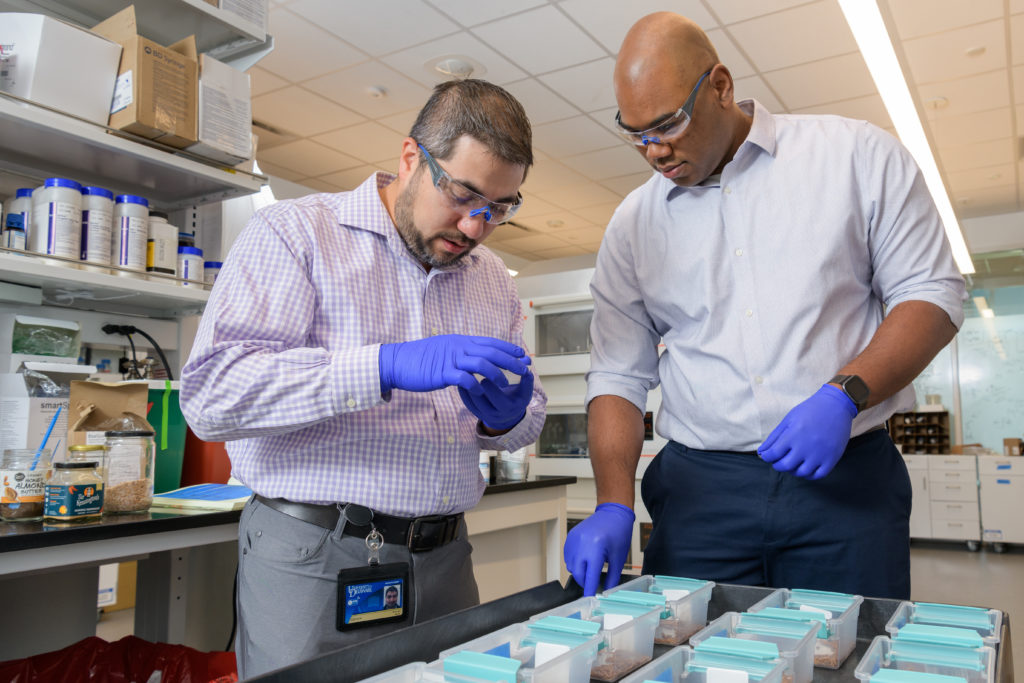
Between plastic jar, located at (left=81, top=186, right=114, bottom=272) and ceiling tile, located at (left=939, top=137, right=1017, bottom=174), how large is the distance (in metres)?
5.60

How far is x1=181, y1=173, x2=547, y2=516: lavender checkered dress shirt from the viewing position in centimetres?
102

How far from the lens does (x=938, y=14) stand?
3.83 m

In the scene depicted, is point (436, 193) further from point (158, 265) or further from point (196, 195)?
point (196, 195)

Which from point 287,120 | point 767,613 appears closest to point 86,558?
point 767,613

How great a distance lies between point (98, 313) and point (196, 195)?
471 mm

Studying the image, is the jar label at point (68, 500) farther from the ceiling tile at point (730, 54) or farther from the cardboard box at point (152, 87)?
the ceiling tile at point (730, 54)

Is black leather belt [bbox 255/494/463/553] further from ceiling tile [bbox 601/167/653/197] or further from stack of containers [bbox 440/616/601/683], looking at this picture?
ceiling tile [bbox 601/167/653/197]

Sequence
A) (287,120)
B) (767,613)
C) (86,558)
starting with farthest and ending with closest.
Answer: (287,120)
(86,558)
(767,613)

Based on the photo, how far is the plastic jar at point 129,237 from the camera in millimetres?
2080

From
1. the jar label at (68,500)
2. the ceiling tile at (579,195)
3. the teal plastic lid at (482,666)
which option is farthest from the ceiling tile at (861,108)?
the teal plastic lid at (482,666)

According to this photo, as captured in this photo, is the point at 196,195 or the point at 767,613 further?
the point at 196,195

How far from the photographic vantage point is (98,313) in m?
2.33

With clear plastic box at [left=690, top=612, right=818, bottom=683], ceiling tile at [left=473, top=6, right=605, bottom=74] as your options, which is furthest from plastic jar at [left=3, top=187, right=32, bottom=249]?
ceiling tile at [left=473, top=6, right=605, bottom=74]

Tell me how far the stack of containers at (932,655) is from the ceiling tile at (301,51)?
3920 mm
